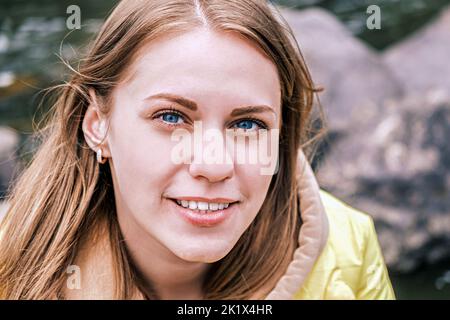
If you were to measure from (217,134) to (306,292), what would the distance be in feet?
1.82

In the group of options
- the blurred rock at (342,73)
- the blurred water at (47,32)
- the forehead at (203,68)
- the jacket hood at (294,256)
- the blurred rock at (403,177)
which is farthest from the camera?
the blurred water at (47,32)

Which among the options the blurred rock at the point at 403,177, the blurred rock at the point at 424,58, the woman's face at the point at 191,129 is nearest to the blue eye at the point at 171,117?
the woman's face at the point at 191,129

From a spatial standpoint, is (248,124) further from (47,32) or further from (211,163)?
(47,32)

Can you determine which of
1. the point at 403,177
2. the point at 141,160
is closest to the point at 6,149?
the point at 403,177

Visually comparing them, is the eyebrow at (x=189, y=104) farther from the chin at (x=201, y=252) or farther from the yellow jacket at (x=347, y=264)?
the yellow jacket at (x=347, y=264)

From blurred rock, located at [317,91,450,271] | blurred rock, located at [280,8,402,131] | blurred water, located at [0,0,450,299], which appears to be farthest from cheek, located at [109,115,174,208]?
blurred water, located at [0,0,450,299]

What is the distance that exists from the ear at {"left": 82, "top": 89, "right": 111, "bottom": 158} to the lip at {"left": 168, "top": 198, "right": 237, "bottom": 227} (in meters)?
0.25

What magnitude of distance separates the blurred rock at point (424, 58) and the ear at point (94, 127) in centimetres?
273

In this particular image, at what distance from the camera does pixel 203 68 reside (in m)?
1.57

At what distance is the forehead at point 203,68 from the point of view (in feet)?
5.15

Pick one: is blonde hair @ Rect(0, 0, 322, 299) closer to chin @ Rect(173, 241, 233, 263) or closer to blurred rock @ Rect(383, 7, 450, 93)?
chin @ Rect(173, 241, 233, 263)

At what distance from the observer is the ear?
5.78 ft

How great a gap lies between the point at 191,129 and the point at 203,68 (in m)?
0.13

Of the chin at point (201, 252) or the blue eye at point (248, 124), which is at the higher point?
the blue eye at point (248, 124)
